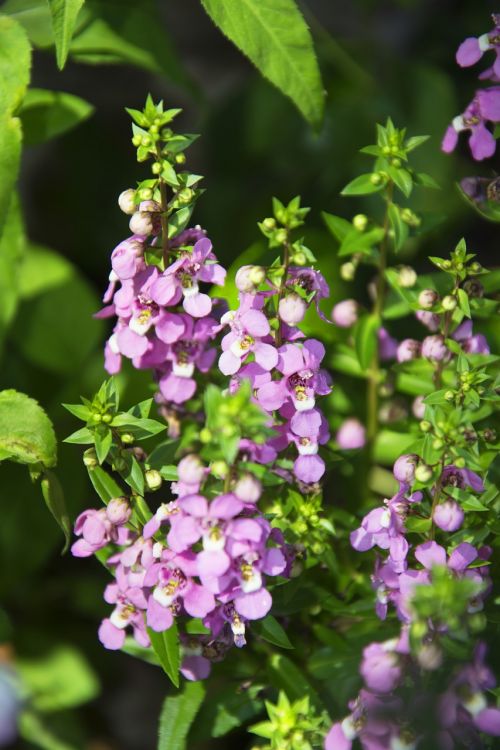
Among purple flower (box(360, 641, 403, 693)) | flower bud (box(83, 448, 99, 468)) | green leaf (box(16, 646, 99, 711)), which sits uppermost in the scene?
flower bud (box(83, 448, 99, 468))

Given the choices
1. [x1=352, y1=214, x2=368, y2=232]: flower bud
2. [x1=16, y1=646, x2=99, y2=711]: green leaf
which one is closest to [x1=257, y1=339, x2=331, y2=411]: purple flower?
[x1=352, y1=214, x2=368, y2=232]: flower bud

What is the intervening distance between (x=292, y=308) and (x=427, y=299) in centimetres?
37

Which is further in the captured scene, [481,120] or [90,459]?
[481,120]

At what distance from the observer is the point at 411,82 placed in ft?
11.1

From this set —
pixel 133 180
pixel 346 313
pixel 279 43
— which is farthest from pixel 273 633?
pixel 133 180

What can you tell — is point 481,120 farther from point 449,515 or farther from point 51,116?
point 51,116

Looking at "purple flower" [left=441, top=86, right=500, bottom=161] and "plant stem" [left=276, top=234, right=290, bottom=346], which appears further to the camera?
"purple flower" [left=441, top=86, right=500, bottom=161]

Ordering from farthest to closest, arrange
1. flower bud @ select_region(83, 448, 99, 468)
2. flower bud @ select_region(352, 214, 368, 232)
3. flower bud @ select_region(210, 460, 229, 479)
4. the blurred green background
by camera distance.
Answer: the blurred green background
flower bud @ select_region(352, 214, 368, 232)
flower bud @ select_region(83, 448, 99, 468)
flower bud @ select_region(210, 460, 229, 479)

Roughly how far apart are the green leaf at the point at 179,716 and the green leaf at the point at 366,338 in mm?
770

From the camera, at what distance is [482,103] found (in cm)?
188

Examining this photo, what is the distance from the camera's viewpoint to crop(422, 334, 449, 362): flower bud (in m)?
1.91

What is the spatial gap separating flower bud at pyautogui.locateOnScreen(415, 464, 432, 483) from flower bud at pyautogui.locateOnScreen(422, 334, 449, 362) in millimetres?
359

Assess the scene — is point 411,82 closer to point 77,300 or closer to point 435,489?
point 77,300

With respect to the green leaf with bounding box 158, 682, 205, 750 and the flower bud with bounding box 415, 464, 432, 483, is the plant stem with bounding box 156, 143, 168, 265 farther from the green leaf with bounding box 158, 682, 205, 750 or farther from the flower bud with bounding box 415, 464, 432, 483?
the green leaf with bounding box 158, 682, 205, 750
